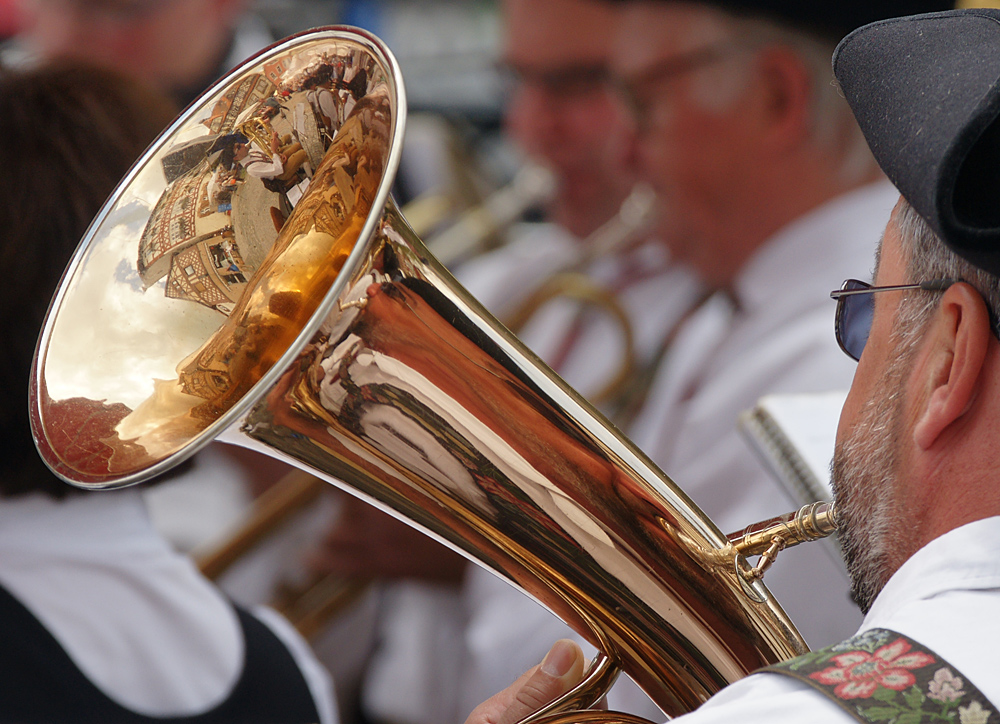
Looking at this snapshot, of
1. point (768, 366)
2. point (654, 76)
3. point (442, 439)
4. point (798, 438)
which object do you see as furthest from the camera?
point (654, 76)

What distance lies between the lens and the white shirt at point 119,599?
134cm

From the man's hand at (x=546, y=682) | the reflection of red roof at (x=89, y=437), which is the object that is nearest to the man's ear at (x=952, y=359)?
the man's hand at (x=546, y=682)

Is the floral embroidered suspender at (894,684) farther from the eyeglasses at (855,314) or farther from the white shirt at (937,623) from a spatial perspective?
the eyeglasses at (855,314)

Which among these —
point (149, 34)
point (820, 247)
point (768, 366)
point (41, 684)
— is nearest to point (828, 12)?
point (820, 247)

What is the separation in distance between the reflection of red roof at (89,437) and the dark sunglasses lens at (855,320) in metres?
0.71

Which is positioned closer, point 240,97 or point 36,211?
point 240,97

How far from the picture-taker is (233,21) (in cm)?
362

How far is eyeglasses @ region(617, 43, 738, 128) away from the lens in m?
2.31

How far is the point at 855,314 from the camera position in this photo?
99cm

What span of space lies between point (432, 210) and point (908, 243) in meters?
2.87

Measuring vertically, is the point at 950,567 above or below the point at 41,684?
below

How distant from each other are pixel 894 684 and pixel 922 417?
23cm

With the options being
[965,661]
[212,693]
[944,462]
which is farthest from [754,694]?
[212,693]

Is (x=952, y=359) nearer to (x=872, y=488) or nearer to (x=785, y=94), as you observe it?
(x=872, y=488)
